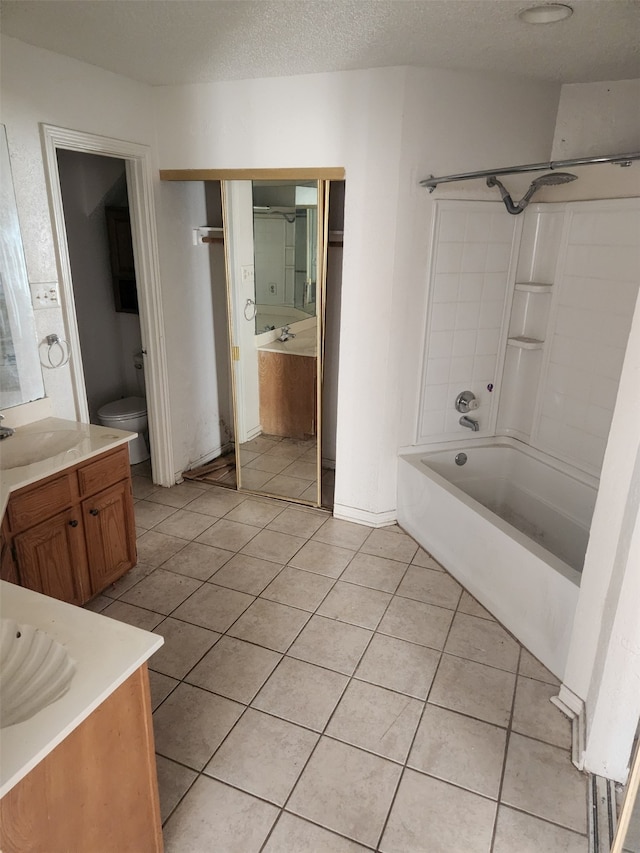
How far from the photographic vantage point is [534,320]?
3203 millimetres

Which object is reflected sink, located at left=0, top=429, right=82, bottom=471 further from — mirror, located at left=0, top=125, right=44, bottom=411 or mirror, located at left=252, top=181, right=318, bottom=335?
mirror, located at left=252, top=181, right=318, bottom=335

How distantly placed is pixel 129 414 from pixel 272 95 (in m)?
2.23

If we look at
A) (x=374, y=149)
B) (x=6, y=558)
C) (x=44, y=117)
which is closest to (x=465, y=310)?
(x=374, y=149)

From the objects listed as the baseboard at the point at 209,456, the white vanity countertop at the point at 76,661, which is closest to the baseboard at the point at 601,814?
the white vanity countertop at the point at 76,661

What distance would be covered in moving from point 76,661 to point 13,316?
6.17ft

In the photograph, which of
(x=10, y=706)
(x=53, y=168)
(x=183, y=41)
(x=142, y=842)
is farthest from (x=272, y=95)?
(x=142, y=842)

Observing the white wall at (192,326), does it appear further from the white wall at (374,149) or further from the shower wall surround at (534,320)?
the shower wall surround at (534,320)

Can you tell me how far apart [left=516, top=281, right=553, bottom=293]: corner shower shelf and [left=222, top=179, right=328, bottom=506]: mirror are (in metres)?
1.14

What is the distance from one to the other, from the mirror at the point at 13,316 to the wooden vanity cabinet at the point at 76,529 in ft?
1.82

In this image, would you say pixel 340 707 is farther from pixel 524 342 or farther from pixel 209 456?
pixel 209 456

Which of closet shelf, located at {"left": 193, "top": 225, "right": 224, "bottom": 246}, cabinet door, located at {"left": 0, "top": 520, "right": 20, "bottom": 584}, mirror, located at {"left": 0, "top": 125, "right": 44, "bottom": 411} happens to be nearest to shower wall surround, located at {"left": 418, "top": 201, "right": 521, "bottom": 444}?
closet shelf, located at {"left": 193, "top": 225, "right": 224, "bottom": 246}

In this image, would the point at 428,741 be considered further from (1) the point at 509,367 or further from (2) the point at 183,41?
(2) the point at 183,41

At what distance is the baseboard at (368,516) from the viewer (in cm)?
332

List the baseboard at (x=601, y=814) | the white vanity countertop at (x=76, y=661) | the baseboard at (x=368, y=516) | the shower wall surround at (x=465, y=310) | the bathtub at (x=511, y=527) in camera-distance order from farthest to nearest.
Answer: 1. the baseboard at (x=368, y=516)
2. the shower wall surround at (x=465, y=310)
3. the bathtub at (x=511, y=527)
4. the baseboard at (x=601, y=814)
5. the white vanity countertop at (x=76, y=661)
